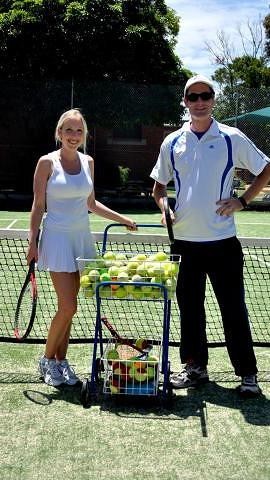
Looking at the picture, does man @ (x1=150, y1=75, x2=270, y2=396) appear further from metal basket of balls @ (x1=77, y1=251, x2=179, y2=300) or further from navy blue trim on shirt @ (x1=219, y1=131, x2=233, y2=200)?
metal basket of balls @ (x1=77, y1=251, x2=179, y2=300)

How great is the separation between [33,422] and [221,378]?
138 centimetres

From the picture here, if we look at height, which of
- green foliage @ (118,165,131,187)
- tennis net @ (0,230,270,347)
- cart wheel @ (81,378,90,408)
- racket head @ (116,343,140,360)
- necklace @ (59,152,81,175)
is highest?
necklace @ (59,152,81,175)

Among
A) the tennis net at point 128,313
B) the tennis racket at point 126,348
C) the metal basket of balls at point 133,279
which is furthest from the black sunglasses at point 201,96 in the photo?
the tennis net at point 128,313

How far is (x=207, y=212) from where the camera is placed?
3.75 meters

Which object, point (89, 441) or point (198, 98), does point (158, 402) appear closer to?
point (89, 441)

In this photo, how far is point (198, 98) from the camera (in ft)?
12.0

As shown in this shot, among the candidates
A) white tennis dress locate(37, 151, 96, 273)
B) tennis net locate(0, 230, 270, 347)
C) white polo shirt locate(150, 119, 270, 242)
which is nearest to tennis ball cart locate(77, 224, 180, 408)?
white tennis dress locate(37, 151, 96, 273)

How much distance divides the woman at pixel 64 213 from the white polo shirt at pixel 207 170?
0.59 meters

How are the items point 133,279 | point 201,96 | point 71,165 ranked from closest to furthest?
point 133,279
point 201,96
point 71,165

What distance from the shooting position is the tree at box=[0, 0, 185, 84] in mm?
16547

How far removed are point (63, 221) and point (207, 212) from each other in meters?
0.88

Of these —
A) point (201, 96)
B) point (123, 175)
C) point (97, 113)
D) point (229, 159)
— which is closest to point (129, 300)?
point (229, 159)

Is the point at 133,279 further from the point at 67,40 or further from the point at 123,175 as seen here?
the point at 67,40

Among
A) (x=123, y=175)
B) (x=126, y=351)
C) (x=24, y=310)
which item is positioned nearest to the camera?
(x=126, y=351)
